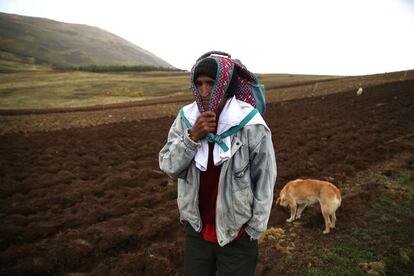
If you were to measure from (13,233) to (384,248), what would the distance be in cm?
580

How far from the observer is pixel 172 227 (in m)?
5.24

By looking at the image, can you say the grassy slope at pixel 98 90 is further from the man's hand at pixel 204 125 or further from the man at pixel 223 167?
the man's hand at pixel 204 125

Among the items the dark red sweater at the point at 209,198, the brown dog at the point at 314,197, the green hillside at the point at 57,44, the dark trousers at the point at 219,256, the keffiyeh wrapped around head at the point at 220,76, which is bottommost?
the brown dog at the point at 314,197

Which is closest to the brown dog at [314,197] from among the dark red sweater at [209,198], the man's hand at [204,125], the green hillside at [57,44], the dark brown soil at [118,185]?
the dark brown soil at [118,185]

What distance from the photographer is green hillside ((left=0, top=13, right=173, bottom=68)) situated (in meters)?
112

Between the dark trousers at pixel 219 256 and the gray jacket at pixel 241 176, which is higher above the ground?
the gray jacket at pixel 241 176

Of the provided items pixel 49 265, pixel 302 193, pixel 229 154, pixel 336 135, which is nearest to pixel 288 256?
pixel 302 193

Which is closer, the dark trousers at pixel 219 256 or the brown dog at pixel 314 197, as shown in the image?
the dark trousers at pixel 219 256

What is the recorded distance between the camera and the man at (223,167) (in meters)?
2.06

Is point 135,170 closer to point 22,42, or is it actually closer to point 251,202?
point 251,202

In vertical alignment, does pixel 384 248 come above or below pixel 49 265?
above

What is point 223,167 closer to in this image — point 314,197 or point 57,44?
point 314,197

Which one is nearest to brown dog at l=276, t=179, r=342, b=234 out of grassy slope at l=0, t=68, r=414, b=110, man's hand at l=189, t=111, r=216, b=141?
man's hand at l=189, t=111, r=216, b=141

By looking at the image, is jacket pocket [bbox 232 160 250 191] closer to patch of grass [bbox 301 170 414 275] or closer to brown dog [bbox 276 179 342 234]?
patch of grass [bbox 301 170 414 275]
